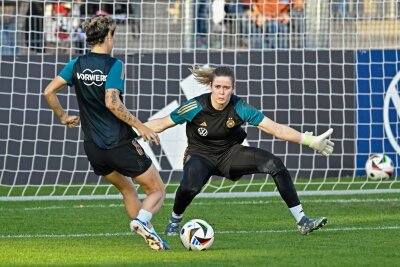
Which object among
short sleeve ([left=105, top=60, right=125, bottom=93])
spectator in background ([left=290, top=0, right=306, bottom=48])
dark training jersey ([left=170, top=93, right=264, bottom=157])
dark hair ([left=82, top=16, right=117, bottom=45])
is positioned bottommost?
dark training jersey ([left=170, top=93, right=264, bottom=157])

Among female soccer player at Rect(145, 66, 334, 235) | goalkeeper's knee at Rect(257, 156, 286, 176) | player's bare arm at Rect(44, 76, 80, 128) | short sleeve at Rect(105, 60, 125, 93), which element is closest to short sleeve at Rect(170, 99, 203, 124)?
female soccer player at Rect(145, 66, 334, 235)

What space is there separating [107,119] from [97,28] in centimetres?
78

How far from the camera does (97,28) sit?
9.25 m

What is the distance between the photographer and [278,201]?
14477 mm

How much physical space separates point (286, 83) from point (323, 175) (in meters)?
1.59

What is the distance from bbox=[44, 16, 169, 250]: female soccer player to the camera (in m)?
9.20

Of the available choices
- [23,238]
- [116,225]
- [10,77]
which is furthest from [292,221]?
[10,77]

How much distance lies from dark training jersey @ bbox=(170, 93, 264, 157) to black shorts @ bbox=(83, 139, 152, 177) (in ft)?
3.59

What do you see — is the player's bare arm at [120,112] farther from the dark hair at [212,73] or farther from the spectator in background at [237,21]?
the spectator in background at [237,21]

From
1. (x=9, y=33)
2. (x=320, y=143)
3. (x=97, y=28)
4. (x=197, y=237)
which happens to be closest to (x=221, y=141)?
(x=320, y=143)

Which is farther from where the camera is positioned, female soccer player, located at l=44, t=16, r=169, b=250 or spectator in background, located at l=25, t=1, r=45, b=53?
spectator in background, located at l=25, t=1, r=45, b=53

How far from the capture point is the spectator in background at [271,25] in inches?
715

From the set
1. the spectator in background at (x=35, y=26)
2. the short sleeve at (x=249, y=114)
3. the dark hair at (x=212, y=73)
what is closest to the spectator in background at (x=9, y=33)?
the spectator in background at (x=35, y=26)

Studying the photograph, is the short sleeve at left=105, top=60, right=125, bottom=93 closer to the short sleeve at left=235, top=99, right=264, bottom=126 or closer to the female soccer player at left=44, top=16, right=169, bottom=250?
the female soccer player at left=44, top=16, right=169, bottom=250
